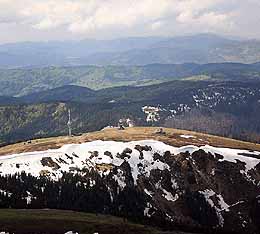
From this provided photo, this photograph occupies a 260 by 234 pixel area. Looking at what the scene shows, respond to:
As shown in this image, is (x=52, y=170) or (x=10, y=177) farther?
(x=52, y=170)

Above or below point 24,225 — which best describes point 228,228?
below

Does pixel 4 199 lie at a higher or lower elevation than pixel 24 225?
lower

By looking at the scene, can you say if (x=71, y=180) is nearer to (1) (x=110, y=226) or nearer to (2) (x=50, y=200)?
(2) (x=50, y=200)

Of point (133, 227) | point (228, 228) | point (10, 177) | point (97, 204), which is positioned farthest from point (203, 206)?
point (133, 227)

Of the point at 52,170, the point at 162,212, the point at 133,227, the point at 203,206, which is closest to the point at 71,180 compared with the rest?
the point at 52,170

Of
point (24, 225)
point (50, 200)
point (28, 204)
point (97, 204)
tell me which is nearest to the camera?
point (24, 225)

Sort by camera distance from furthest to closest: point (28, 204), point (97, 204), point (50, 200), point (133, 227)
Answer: point (97, 204) → point (50, 200) → point (28, 204) → point (133, 227)

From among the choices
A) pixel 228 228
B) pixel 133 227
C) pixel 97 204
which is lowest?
pixel 228 228

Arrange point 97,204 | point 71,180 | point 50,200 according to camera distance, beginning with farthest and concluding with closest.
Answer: point 71,180 < point 97,204 < point 50,200

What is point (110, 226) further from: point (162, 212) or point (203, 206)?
point (203, 206)
